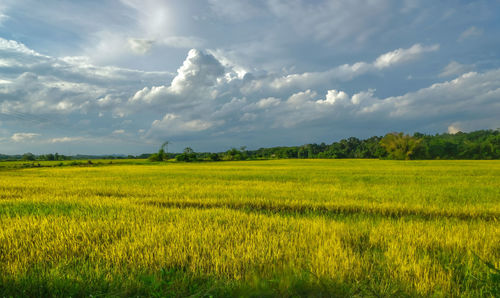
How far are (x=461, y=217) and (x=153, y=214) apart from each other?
36.2 ft

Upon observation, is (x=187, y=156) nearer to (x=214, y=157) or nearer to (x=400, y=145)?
(x=214, y=157)

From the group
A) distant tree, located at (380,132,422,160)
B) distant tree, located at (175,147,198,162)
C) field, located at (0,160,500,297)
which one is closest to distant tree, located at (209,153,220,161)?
distant tree, located at (175,147,198,162)

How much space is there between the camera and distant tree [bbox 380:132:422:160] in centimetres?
8606

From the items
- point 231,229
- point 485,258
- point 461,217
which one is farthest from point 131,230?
point 461,217

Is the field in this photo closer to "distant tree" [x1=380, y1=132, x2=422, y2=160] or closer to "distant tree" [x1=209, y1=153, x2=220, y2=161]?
"distant tree" [x1=209, y1=153, x2=220, y2=161]

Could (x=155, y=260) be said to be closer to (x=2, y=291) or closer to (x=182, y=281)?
(x=182, y=281)

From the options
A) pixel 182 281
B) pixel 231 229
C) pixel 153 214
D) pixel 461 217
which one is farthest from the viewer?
pixel 461 217

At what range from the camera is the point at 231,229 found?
18.5 feet

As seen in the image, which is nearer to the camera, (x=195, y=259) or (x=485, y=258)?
(x=195, y=259)

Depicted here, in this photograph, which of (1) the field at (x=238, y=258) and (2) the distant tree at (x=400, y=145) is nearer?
(1) the field at (x=238, y=258)

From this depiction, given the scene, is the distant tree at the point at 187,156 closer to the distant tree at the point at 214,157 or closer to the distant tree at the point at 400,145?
the distant tree at the point at 214,157

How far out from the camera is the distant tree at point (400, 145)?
8606 cm

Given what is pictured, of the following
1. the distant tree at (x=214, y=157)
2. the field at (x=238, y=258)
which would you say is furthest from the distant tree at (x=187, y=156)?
the field at (x=238, y=258)

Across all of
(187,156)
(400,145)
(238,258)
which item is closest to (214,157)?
(187,156)
